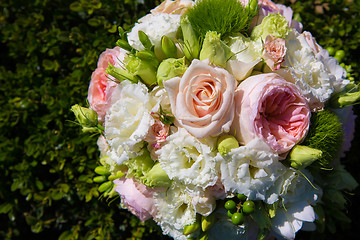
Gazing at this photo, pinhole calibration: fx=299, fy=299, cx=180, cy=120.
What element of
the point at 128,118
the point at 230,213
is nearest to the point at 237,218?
the point at 230,213

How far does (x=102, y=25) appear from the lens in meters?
1.34

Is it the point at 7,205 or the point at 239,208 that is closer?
the point at 239,208

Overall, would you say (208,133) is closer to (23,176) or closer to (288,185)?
(288,185)

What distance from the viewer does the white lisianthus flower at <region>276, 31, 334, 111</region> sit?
81 cm

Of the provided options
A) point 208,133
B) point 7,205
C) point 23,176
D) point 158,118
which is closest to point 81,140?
point 23,176

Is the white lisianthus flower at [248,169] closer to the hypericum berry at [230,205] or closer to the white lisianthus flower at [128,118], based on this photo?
the hypericum berry at [230,205]

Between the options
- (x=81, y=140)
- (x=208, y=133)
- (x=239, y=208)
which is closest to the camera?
(x=208, y=133)

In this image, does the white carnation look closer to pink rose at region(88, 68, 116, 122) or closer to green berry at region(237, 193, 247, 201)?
green berry at region(237, 193, 247, 201)

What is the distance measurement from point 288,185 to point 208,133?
0.88ft

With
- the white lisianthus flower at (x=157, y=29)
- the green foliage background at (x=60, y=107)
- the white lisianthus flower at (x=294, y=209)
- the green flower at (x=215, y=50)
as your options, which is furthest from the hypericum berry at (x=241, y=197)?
the green foliage background at (x=60, y=107)

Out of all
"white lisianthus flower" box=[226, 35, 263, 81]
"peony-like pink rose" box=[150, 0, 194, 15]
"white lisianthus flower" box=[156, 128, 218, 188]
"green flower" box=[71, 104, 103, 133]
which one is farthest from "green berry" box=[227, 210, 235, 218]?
"peony-like pink rose" box=[150, 0, 194, 15]

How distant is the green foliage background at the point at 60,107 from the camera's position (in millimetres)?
1290

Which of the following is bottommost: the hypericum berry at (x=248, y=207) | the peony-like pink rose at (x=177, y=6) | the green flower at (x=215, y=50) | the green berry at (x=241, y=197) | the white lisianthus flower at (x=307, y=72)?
the hypericum berry at (x=248, y=207)

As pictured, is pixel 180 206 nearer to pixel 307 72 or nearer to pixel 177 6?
pixel 307 72
